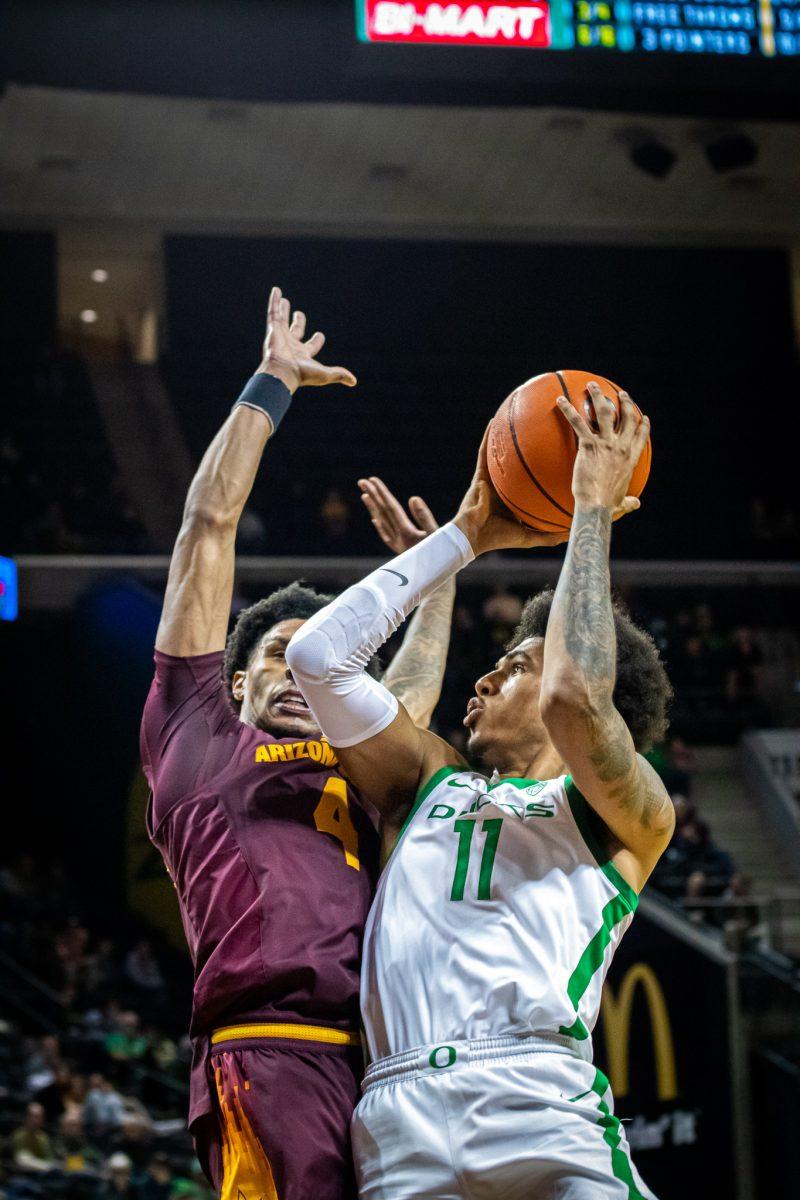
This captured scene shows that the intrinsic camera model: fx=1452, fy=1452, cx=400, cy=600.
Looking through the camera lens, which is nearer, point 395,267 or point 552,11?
point 552,11

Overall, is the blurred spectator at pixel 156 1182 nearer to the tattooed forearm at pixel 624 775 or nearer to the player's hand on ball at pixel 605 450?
the tattooed forearm at pixel 624 775

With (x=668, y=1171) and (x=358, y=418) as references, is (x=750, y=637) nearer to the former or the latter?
(x=358, y=418)

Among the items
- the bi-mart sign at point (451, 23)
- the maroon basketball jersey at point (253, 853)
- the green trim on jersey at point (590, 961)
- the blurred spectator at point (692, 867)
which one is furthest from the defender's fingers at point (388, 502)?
the blurred spectator at point (692, 867)

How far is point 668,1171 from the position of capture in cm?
938

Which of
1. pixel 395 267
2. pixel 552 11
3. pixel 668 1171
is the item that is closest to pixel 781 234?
pixel 395 267

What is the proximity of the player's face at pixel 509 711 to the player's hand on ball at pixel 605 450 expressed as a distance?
389 millimetres

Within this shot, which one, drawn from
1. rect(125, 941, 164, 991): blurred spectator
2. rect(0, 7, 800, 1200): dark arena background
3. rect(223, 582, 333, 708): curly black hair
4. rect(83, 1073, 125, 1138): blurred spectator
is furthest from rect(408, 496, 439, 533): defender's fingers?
rect(125, 941, 164, 991): blurred spectator

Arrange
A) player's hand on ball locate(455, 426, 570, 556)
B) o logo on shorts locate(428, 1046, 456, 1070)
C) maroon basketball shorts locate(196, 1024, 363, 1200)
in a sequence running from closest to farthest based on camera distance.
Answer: o logo on shorts locate(428, 1046, 456, 1070) < maroon basketball shorts locate(196, 1024, 363, 1200) < player's hand on ball locate(455, 426, 570, 556)

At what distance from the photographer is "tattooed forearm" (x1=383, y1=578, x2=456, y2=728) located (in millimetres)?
3459

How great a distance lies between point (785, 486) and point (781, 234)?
12.7 feet

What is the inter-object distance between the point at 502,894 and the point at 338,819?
0.48 m

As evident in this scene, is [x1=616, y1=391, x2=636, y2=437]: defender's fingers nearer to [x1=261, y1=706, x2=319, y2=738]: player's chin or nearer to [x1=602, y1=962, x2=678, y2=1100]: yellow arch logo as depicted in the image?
[x1=261, y1=706, x2=319, y2=738]: player's chin

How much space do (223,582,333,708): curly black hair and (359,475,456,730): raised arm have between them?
0.23 meters

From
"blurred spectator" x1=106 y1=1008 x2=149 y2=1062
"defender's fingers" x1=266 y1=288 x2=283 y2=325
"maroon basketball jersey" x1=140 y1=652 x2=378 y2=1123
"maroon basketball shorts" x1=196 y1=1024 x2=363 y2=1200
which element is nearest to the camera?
"maroon basketball shorts" x1=196 y1=1024 x2=363 y2=1200
